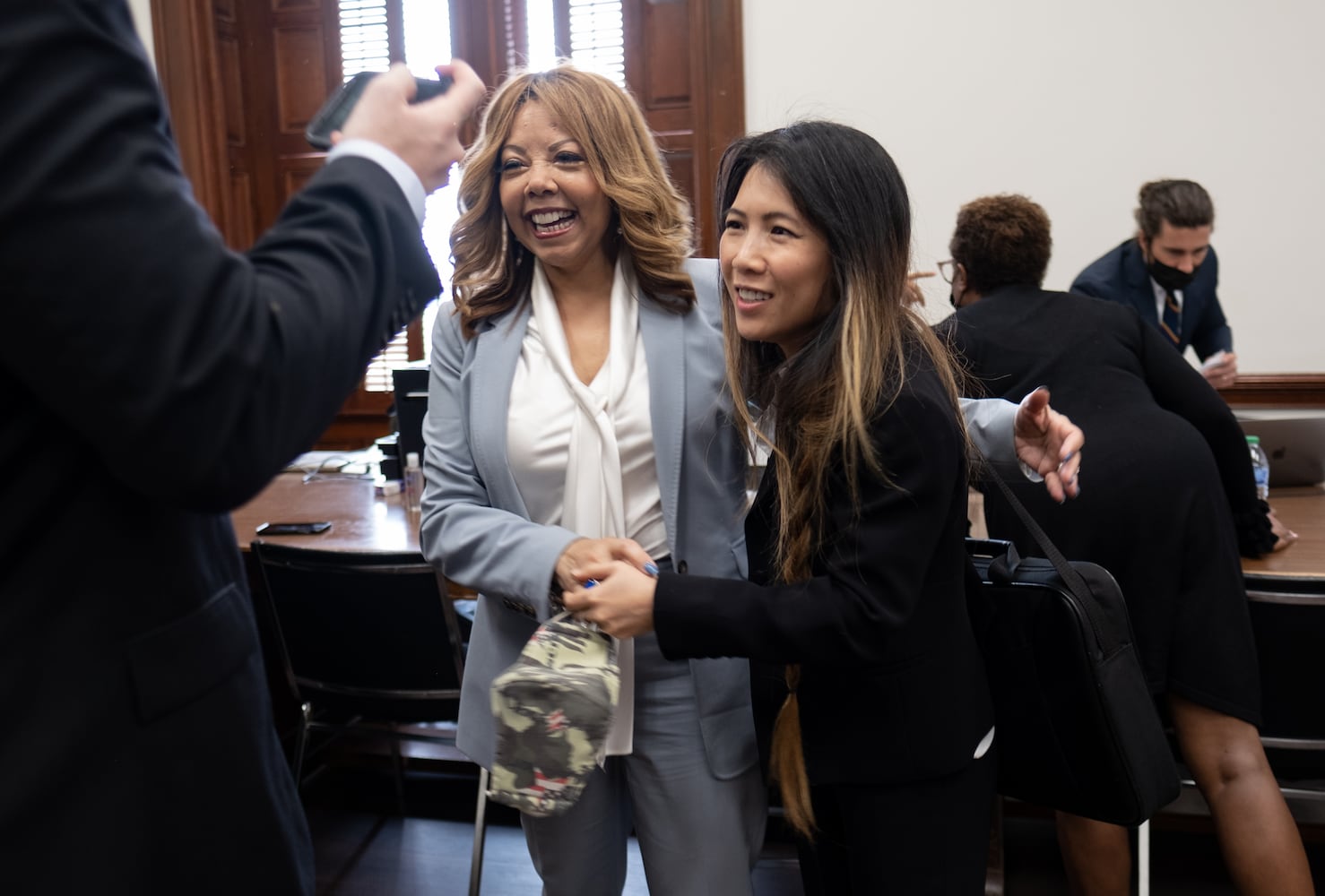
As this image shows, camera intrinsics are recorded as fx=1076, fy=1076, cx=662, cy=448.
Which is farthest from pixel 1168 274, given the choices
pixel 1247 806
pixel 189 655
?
pixel 189 655

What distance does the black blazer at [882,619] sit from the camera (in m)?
1.33

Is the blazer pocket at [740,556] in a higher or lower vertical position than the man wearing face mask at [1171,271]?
lower

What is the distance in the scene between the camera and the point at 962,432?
1.47 m

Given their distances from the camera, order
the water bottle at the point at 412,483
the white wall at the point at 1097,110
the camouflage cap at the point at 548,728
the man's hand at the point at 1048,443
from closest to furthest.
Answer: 1. the camouflage cap at the point at 548,728
2. the man's hand at the point at 1048,443
3. the water bottle at the point at 412,483
4. the white wall at the point at 1097,110

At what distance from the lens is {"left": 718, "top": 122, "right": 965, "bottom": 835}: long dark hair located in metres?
1.36

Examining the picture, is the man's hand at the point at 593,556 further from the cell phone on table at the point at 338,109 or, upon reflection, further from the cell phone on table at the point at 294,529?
the cell phone on table at the point at 294,529

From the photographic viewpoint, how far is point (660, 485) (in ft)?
5.31

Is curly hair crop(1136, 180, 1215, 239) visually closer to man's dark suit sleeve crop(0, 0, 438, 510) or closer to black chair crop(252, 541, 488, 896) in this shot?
black chair crop(252, 541, 488, 896)

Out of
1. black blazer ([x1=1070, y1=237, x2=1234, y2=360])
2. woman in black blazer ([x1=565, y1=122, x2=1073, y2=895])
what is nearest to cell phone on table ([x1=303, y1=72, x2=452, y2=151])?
woman in black blazer ([x1=565, y1=122, x2=1073, y2=895])

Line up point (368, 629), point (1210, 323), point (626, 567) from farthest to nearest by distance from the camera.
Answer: point (1210, 323)
point (368, 629)
point (626, 567)

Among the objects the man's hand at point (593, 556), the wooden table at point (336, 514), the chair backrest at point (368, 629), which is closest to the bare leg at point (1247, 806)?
the man's hand at point (593, 556)

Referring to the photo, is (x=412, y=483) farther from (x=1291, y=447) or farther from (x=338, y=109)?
(x=1291, y=447)

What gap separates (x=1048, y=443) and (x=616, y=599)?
2.32 feet

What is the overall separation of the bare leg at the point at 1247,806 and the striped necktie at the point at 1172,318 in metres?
2.12
